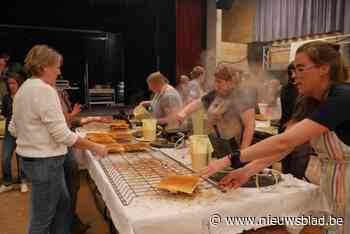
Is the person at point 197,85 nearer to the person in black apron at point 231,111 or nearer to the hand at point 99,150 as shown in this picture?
the person in black apron at point 231,111

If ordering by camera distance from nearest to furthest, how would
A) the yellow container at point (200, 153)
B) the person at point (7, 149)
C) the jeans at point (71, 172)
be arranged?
the yellow container at point (200, 153), the jeans at point (71, 172), the person at point (7, 149)

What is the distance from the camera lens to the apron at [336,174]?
113cm

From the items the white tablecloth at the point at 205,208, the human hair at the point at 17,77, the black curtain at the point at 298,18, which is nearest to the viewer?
the white tablecloth at the point at 205,208

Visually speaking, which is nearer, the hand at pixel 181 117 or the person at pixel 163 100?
the hand at pixel 181 117

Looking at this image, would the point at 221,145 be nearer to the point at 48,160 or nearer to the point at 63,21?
the point at 48,160

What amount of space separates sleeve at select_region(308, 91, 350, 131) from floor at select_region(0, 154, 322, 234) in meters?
1.25

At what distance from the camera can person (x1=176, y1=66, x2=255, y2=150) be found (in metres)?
1.78

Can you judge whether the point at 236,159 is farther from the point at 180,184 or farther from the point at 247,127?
the point at 247,127

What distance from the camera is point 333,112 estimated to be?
1009 mm

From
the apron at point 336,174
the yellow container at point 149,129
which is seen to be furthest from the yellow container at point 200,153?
the yellow container at point 149,129

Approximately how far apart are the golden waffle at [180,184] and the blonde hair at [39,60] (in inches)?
33.1

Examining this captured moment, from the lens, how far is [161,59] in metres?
7.08

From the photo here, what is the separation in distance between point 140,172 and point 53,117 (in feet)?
1.53

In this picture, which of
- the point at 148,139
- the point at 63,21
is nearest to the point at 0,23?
the point at 63,21
